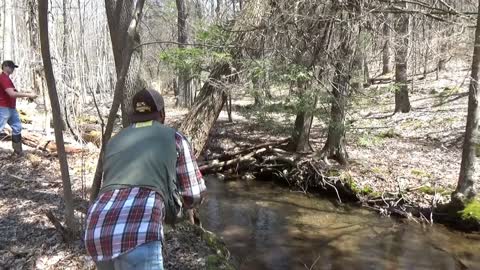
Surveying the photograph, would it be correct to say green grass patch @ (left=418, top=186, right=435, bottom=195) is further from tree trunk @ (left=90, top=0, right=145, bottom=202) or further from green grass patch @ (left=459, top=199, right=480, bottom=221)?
tree trunk @ (left=90, top=0, right=145, bottom=202)

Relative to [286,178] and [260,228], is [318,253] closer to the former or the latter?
[260,228]

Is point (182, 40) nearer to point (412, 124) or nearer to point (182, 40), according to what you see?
point (182, 40)

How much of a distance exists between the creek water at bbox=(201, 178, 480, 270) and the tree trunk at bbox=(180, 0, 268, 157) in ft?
5.18

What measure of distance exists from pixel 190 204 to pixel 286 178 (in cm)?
885

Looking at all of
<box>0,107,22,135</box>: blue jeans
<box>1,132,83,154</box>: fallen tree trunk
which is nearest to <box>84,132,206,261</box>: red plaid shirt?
<box>0,107,22,135</box>: blue jeans

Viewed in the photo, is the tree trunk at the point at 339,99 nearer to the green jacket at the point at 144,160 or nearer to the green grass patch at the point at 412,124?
the green grass patch at the point at 412,124

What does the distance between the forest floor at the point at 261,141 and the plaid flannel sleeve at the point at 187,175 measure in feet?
6.95

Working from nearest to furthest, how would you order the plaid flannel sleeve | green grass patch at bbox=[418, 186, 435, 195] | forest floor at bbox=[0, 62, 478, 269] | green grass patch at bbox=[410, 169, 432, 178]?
the plaid flannel sleeve, forest floor at bbox=[0, 62, 478, 269], green grass patch at bbox=[418, 186, 435, 195], green grass patch at bbox=[410, 169, 432, 178]

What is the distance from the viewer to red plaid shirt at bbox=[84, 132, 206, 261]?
2.21 metres

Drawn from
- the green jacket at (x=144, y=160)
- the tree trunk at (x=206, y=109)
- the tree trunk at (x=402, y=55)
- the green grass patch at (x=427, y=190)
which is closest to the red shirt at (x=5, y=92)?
the tree trunk at (x=206, y=109)

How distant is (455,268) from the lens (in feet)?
21.5

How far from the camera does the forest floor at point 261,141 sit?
15.0ft

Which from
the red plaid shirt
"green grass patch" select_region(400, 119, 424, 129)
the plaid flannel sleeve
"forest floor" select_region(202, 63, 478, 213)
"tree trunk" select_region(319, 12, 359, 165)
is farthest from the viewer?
"green grass patch" select_region(400, 119, 424, 129)

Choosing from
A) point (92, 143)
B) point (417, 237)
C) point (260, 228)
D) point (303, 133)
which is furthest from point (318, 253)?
point (92, 143)
